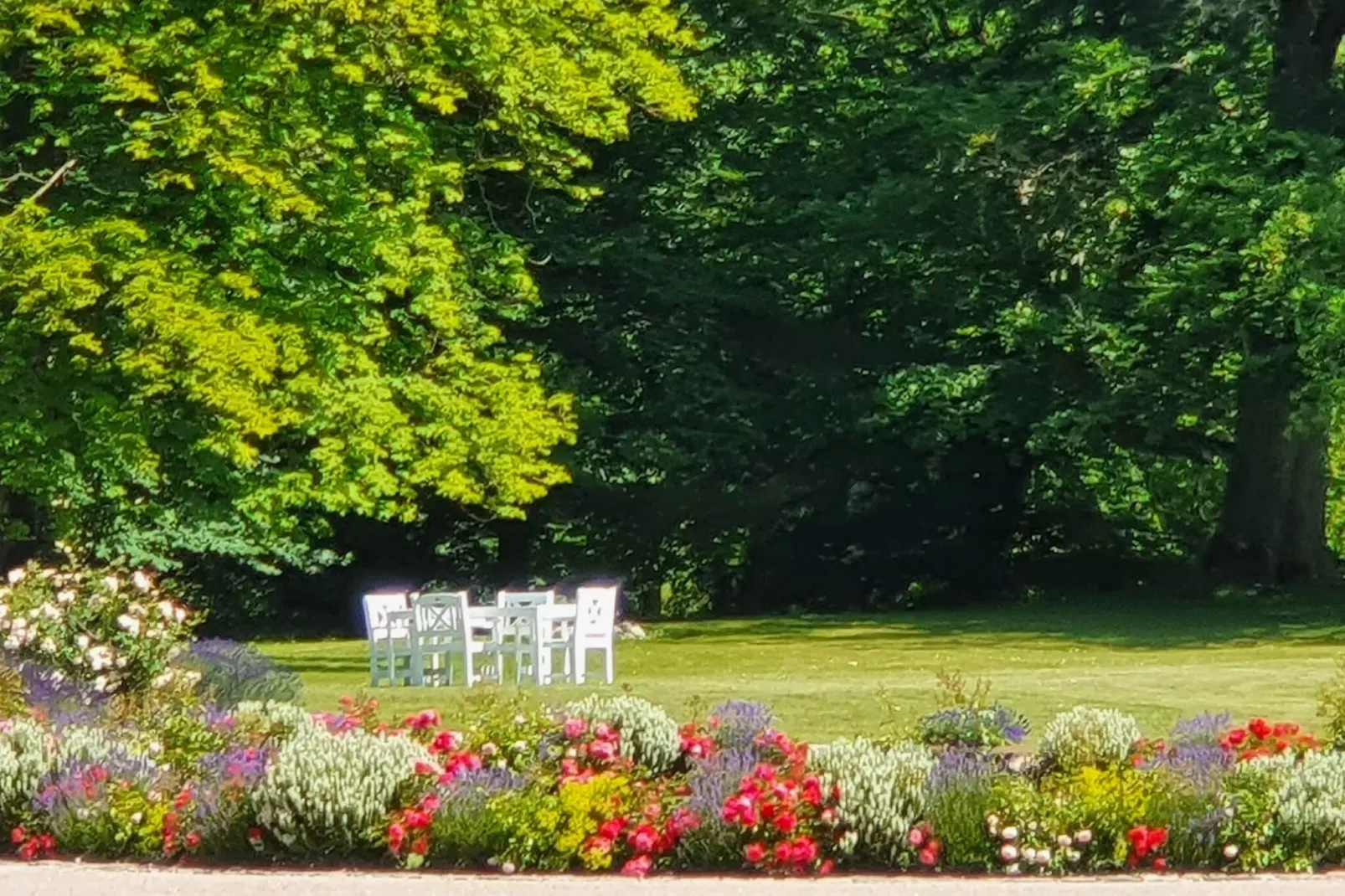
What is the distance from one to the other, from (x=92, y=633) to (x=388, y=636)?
553 centimetres

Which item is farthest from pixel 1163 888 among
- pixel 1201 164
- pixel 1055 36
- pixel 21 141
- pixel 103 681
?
pixel 1055 36

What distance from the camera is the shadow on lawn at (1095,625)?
91.1ft

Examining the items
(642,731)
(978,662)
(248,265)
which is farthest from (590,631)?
(642,731)

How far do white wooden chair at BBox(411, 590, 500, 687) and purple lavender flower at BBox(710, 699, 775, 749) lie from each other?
7.02m

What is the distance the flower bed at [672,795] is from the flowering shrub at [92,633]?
7.46 feet

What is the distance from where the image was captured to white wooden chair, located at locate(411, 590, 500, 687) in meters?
20.7

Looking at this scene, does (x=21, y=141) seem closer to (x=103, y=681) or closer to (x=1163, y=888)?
(x=103, y=681)

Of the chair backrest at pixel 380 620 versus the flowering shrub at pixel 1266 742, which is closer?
the flowering shrub at pixel 1266 742

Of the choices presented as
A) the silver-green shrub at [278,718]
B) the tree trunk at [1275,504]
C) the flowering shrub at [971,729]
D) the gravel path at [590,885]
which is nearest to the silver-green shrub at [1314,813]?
the gravel path at [590,885]

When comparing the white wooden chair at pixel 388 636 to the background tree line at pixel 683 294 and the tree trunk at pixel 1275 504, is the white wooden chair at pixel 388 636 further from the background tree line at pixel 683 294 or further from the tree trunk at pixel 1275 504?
the tree trunk at pixel 1275 504

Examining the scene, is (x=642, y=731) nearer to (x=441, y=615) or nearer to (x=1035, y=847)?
(x=1035, y=847)

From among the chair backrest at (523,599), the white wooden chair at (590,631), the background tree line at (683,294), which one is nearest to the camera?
the white wooden chair at (590,631)

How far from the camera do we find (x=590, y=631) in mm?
20547

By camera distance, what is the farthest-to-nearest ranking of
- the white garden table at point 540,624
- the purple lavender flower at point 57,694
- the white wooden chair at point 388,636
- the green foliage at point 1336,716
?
the white wooden chair at point 388,636 → the white garden table at point 540,624 → the purple lavender flower at point 57,694 → the green foliage at point 1336,716
